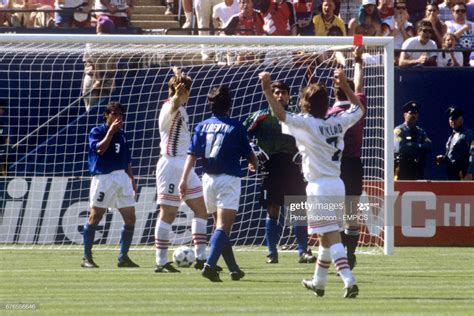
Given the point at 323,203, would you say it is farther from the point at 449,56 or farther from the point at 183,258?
the point at 449,56

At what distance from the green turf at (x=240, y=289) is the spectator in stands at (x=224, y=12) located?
773 centimetres

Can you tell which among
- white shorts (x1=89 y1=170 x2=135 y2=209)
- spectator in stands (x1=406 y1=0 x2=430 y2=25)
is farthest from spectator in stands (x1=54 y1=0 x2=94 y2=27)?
white shorts (x1=89 y1=170 x2=135 y2=209)

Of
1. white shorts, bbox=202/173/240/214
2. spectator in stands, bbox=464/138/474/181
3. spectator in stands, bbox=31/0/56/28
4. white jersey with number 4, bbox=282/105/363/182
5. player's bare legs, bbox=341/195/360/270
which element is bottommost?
spectator in stands, bbox=464/138/474/181

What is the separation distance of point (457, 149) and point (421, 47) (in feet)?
8.01

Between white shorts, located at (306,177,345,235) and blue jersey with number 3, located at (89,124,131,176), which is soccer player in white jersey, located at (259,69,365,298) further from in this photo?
blue jersey with number 3, located at (89,124,131,176)

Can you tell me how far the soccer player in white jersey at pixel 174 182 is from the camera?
14500 millimetres

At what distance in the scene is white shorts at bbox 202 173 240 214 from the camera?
13281mm

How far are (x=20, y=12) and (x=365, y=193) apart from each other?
7409 millimetres

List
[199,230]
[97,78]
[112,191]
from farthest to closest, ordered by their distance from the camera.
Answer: [97,78], [112,191], [199,230]

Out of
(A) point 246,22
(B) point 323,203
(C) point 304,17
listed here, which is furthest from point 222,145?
(C) point 304,17

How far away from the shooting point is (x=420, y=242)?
19.5 metres

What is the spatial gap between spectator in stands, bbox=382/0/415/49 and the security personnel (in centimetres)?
297

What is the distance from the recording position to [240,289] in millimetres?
12500

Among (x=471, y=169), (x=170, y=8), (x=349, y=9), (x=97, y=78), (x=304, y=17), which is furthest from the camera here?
(x=170, y=8)
